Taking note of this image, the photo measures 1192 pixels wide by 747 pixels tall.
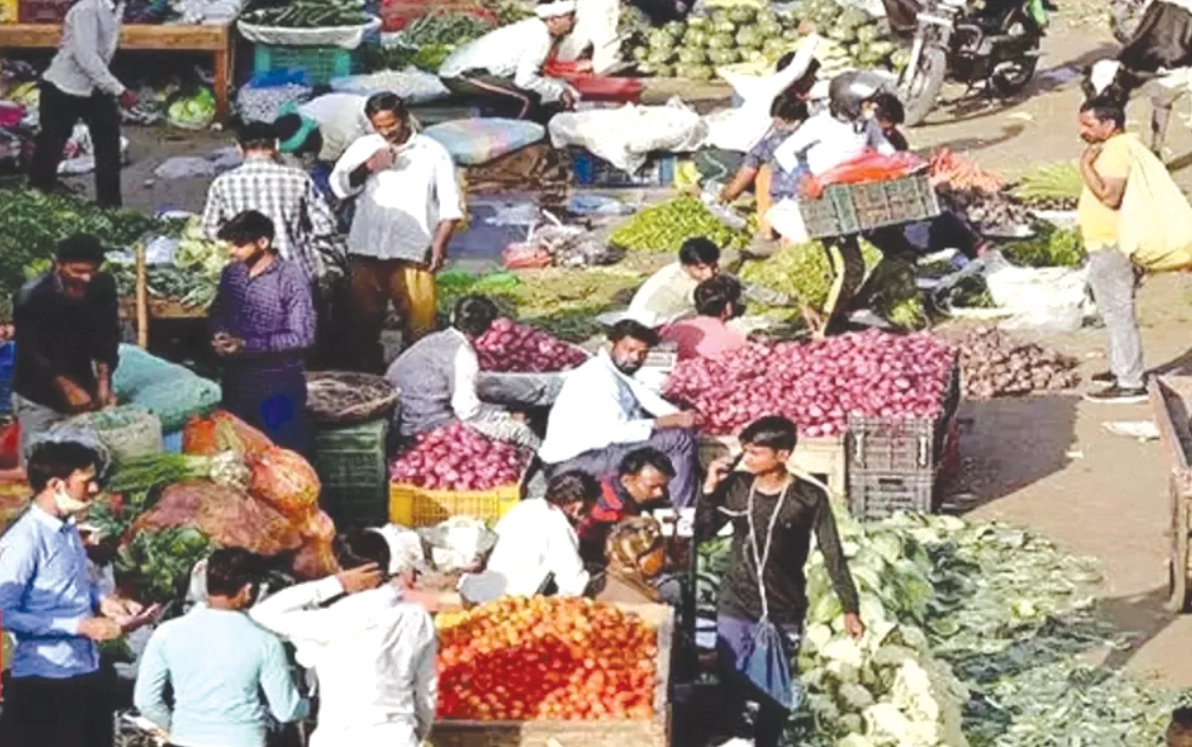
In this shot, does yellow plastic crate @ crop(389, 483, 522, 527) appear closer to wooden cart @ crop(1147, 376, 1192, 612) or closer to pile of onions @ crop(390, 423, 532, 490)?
pile of onions @ crop(390, 423, 532, 490)

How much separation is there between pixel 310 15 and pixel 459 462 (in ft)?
28.8

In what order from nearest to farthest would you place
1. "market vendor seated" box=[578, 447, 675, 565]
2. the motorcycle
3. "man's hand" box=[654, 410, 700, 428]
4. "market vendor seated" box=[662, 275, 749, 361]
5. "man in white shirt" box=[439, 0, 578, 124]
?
1. "market vendor seated" box=[578, 447, 675, 565]
2. "man's hand" box=[654, 410, 700, 428]
3. "market vendor seated" box=[662, 275, 749, 361]
4. "man in white shirt" box=[439, 0, 578, 124]
5. the motorcycle

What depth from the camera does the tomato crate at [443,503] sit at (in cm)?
1168

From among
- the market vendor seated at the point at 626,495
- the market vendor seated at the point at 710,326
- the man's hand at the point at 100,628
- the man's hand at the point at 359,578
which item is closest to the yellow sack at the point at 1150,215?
the market vendor seated at the point at 710,326

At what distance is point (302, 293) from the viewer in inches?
454

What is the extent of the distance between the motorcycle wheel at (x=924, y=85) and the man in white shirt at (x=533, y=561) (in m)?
10.5

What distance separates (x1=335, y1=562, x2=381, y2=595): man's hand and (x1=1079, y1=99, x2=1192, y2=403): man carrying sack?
20.8 feet

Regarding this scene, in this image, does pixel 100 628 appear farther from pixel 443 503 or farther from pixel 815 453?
pixel 815 453

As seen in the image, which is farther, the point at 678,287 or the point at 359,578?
the point at 678,287

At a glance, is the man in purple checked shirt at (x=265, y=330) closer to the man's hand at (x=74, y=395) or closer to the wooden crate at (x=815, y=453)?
the man's hand at (x=74, y=395)

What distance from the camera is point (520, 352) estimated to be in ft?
42.5

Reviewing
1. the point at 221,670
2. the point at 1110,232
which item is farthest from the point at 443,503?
the point at 1110,232

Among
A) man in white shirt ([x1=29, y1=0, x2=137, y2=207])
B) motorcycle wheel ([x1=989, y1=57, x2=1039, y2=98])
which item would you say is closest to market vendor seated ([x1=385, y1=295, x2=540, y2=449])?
man in white shirt ([x1=29, y1=0, x2=137, y2=207])

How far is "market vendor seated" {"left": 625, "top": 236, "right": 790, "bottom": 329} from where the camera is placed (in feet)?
44.0
